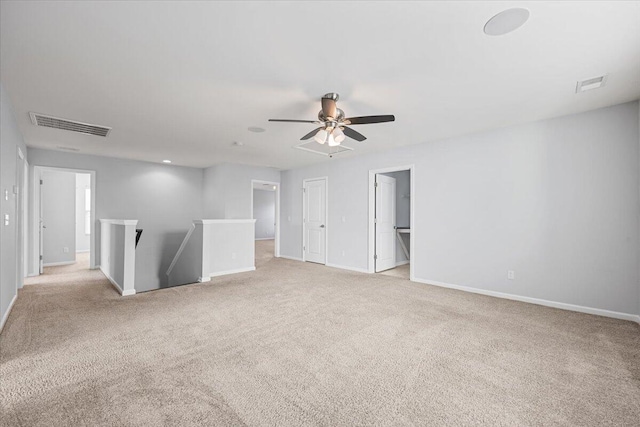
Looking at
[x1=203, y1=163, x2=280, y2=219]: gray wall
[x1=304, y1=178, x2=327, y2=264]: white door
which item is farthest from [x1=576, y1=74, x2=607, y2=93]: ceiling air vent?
[x1=203, y1=163, x2=280, y2=219]: gray wall

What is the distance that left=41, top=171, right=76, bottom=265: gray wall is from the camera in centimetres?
650

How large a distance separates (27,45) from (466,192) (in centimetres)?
522

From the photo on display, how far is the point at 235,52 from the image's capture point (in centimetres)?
226

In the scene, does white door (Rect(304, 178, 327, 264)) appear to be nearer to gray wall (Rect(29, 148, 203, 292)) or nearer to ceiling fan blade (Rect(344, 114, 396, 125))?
gray wall (Rect(29, 148, 203, 292))

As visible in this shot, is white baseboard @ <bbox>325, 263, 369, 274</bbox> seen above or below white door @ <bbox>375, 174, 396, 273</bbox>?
below

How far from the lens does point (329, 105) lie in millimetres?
2904

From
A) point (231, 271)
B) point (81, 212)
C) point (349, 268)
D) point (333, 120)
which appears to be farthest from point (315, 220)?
point (81, 212)

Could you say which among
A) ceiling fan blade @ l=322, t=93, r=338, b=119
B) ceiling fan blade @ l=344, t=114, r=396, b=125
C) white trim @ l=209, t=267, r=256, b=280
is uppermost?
ceiling fan blade @ l=322, t=93, r=338, b=119

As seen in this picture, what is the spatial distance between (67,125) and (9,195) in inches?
54.3

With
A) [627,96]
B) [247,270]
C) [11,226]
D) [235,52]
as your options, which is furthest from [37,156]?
[627,96]

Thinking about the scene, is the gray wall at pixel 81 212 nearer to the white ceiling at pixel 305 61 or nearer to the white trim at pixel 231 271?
the white ceiling at pixel 305 61

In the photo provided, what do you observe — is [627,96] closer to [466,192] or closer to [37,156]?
[466,192]

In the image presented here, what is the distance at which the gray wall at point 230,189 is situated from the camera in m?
6.89

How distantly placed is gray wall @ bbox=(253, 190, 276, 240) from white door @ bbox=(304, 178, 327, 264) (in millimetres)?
5998
